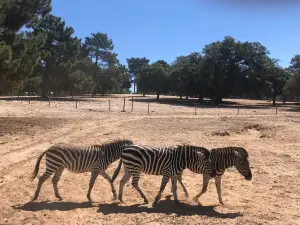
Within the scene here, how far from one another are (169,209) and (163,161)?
121 cm

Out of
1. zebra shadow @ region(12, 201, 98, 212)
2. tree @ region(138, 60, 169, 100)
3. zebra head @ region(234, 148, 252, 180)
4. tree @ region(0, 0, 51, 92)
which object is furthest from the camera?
tree @ region(138, 60, 169, 100)

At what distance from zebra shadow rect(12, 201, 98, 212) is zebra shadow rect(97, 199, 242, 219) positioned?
532 millimetres

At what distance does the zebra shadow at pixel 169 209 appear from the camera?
27.9ft

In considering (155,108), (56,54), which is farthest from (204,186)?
(56,54)

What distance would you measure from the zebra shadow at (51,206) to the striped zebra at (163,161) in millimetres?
1081

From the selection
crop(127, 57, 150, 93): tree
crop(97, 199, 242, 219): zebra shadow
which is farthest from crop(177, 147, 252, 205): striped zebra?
crop(127, 57, 150, 93): tree

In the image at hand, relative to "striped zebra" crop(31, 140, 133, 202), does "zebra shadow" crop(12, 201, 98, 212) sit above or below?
below

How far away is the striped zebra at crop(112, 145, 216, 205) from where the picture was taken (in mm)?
9070

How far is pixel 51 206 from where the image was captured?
28.9ft

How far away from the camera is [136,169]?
9.09m

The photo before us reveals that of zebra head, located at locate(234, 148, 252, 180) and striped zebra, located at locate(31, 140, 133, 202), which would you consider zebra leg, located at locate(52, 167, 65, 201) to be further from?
zebra head, located at locate(234, 148, 252, 180)

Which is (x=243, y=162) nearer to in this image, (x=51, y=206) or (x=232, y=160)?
(x=232, y=160)

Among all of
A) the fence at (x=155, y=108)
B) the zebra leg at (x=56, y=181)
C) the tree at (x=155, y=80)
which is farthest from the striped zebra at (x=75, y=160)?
the tree at (x=155, y=80)

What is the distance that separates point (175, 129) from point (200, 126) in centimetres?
258
